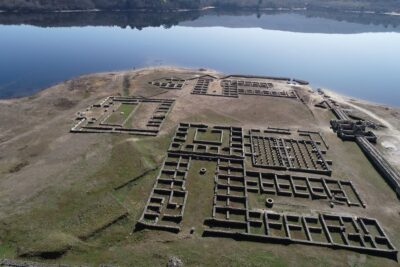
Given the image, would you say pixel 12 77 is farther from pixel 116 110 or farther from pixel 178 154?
pixel 178 154

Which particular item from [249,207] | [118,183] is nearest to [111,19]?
[118,183]

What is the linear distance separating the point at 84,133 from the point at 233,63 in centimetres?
6700

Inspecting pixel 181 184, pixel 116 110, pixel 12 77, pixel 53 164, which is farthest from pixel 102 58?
pixel 181 184

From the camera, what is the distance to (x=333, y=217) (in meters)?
38.5

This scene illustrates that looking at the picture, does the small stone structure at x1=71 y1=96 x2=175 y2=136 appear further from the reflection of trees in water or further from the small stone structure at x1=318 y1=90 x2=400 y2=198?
the reflection of trees in water

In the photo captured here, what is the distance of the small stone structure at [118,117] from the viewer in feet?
184

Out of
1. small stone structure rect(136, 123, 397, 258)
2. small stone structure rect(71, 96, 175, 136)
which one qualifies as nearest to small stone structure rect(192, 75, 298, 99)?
small stone structure rect(71, 96, 175, 136)

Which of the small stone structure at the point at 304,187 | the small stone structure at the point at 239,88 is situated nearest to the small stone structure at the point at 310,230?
the small stone structure at the point at 304,187

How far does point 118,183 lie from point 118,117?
70.1ft

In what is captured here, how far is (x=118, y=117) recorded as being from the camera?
60875 millimetres

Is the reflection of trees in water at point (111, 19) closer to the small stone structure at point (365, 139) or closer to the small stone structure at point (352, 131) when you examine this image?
the small stone structure at point (365, 139)

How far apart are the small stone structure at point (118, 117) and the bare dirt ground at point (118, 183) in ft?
6.03

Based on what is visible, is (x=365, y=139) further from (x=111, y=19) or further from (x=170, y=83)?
(x=111, y=19)

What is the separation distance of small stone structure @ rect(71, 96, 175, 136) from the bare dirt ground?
184 centimetres
